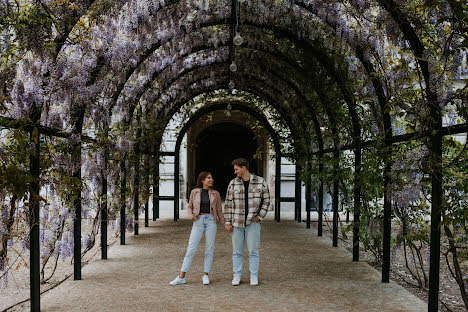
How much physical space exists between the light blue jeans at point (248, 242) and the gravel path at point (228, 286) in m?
0.22

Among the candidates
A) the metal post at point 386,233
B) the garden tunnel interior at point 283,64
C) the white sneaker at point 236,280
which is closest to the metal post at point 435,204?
the garden tunnel interior at point 283,64

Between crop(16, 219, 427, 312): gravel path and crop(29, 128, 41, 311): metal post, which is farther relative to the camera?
crop(16, 219, 427, 312): gravel path

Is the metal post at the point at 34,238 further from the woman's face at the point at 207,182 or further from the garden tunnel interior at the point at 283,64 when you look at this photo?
the woman's face at the point at 207,182

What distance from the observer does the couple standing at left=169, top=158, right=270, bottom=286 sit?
15.3 feet

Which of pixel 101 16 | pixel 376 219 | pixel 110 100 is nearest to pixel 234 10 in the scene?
pixel 101 16

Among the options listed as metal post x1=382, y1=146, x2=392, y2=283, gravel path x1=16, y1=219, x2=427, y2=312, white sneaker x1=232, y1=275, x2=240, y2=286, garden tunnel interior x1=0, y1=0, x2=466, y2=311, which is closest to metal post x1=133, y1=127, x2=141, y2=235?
garden tunnel interior x1=0, y1=0, x2=466, y2=311

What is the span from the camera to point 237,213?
468cm

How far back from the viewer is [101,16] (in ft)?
16.3

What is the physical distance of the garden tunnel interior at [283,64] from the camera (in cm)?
418

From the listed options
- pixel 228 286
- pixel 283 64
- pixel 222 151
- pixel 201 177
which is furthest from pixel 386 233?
pixel 222 151

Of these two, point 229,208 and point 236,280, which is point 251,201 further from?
point 236,280

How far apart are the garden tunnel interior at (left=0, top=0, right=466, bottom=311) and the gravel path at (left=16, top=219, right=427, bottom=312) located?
574 millimetres

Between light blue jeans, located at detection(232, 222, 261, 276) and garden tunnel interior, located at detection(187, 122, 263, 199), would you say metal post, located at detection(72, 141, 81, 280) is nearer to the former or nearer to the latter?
light blue jeans, located at detection(232, 222, 261, 276)

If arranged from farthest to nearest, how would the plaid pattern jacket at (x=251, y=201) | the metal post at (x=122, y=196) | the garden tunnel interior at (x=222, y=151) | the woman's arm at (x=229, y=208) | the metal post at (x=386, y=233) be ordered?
the garden tunnel interior at (x=222, y=151) < the metal post at (x=122, y=196) < the metal post at (x=386, y=233) < the woman's arm at (x=229, y=208) < the plaid pattern jacket at (x=251, y=201)
